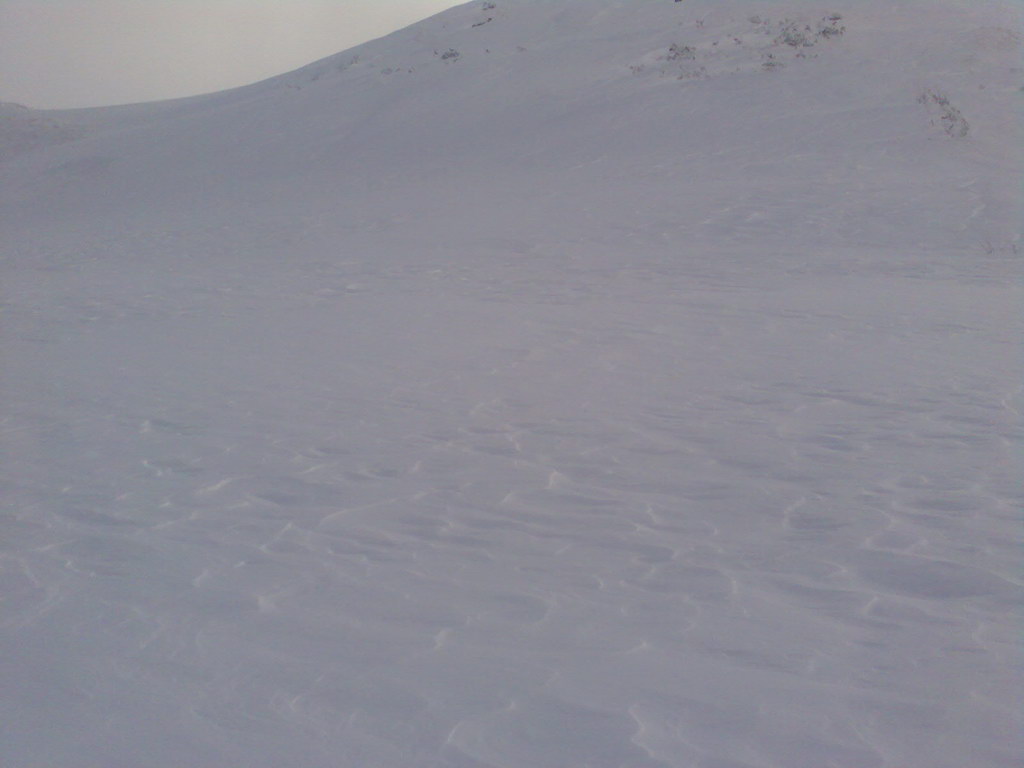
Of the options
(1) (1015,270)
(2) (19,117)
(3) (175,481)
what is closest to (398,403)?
(3) (175,481)

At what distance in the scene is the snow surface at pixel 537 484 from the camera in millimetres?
2801

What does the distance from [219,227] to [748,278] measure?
8.93m

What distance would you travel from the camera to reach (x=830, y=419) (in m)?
5.57

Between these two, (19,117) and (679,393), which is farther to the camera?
(19,117)

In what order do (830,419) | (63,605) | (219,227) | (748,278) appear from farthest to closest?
1. (219,227)
2. (748,278)
3. (830,419)
4. (63,605)

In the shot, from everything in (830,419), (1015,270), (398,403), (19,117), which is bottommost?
(1015,270)

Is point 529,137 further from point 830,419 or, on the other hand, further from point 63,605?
point 63,605

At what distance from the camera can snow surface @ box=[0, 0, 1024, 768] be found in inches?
110

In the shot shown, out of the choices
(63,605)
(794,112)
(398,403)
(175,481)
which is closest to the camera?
(63,605)

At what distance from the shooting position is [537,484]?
15.6 ft

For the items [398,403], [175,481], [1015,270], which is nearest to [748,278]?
[1015,270]

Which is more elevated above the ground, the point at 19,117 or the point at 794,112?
the point at 19,117

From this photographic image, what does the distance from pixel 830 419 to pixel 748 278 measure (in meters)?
4.93

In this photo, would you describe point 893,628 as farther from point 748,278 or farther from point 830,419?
point 748,278
